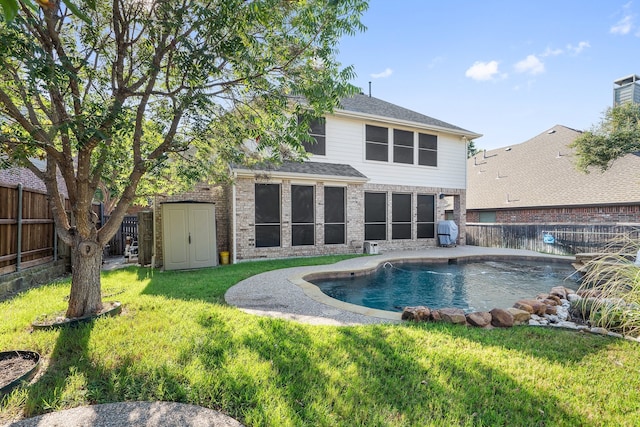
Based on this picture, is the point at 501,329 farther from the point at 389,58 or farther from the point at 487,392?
the point at 389,58

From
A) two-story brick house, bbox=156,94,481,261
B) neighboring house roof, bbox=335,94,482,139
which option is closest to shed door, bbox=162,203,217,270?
two-story brick house, bbox=156,94,481,261

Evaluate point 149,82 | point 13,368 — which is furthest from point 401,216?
point 13,368

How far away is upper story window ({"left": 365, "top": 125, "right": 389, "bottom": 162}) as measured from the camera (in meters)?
13.2

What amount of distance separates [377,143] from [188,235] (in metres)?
8.54

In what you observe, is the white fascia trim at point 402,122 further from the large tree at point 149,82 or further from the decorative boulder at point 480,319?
the decorative boulder at point 480,319

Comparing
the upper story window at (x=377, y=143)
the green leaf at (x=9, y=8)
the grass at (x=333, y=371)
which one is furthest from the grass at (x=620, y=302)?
the upper story window at (x=377, y=143)

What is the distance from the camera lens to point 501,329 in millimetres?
4289

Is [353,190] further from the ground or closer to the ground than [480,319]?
further from the ground

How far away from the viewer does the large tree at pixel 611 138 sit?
15719 mm

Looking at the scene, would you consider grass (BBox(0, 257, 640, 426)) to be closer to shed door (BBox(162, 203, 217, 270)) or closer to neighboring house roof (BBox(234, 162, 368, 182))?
shed door (BBox(162, 203, 217, 270))

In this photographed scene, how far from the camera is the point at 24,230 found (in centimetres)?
664

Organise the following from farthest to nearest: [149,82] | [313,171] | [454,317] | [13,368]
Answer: [313,171] → [454,317] → [149,82] → [13,368]

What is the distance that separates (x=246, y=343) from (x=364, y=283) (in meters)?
5.43

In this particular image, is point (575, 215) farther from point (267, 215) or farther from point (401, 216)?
point (267, 215)
